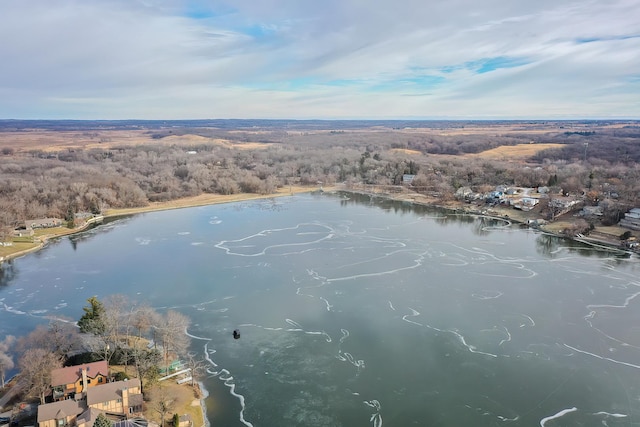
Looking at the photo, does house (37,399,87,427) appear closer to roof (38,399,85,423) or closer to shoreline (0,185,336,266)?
roof (38,399,85,423)

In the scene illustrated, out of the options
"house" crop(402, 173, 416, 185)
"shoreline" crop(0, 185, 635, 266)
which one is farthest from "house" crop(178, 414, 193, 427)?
"house" crop(402, 173, 416, 185)

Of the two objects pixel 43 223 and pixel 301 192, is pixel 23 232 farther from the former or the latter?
pixel 301 192

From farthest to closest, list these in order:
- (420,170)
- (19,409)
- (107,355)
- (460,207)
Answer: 1. (420,170)
2. (460,207)
3. (107,355)
4. (19,409)

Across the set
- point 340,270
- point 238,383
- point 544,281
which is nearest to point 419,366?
point 238,383

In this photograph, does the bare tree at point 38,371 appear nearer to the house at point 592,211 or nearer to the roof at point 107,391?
the roof at point 107,391

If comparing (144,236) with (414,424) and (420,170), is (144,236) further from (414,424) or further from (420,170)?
(420,170)

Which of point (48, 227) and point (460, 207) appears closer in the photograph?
point (48, 227)
